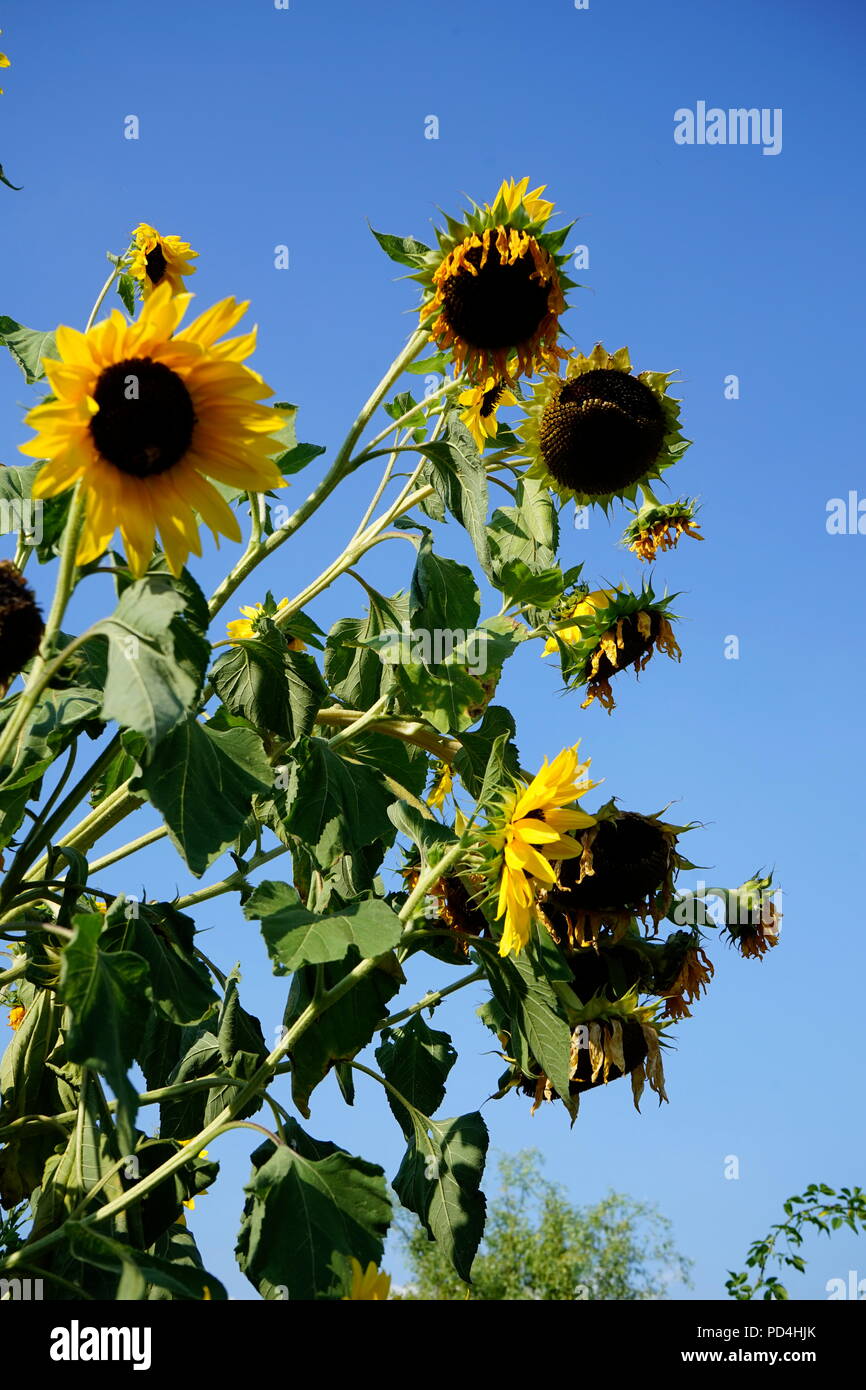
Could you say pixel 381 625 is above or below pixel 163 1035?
above

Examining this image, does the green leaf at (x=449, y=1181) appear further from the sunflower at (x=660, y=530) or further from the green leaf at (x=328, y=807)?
the sunflower at (x=660, y=530)

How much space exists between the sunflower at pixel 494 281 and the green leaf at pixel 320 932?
111 cm

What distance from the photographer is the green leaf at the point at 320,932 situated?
235 centimetres

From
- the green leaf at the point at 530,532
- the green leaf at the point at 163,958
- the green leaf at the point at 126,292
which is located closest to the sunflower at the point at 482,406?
the green leaf at the point at 530,532

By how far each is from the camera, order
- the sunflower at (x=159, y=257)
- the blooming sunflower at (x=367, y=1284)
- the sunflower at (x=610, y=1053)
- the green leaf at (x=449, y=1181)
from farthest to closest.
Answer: the sunflower at (x=159, y=257), the sunflower at (x=610, y=1053), the green leaf at (x=449, y=1181), the blooming sunflower at (x=367, y=1284)

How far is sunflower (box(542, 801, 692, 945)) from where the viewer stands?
→ 3.05 m

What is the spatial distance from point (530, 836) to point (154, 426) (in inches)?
43.6

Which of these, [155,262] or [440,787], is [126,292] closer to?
[155,262]

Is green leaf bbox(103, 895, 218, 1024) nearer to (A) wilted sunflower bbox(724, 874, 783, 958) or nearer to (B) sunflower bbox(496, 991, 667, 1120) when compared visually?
(B) sunflower bbox(496, 991, 667, 1120)

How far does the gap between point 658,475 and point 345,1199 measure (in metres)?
1.68

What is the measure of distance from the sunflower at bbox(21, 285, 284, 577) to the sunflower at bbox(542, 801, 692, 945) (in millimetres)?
1371

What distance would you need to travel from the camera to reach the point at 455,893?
10.7 ft
